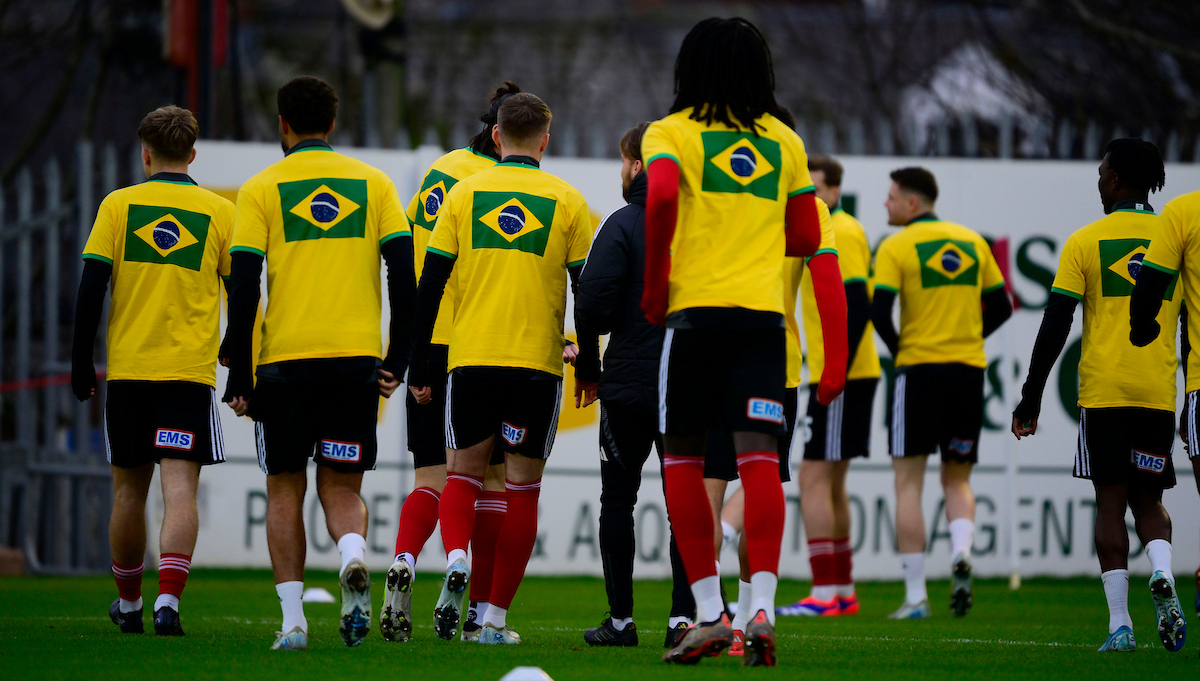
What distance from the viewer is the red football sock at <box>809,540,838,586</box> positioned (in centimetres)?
785

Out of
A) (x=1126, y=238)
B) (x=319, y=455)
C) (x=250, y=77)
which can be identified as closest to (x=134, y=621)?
(x=319, y=455)

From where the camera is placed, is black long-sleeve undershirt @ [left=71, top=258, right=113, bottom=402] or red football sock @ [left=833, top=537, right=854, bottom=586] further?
red football sock @ [left=833, top=537, right=854, bottom=586]

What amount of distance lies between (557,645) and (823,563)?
271cm

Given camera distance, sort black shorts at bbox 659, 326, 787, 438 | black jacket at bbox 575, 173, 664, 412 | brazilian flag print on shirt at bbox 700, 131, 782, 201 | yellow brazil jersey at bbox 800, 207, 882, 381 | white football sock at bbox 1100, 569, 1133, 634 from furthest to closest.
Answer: yellow brazil jersey at bbox 800, 207, 882, 381
white football sock at bbox 1100, 569, 1133, 634
black jacket at bbox 575, 173, 664, 412
brazilian flag print on shirt at bbox 700, 131, 782, 201
black shorts at bbox 659, 326, 787, 438

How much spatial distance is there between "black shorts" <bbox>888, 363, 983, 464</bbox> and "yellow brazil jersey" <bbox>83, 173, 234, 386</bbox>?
394 centimetres

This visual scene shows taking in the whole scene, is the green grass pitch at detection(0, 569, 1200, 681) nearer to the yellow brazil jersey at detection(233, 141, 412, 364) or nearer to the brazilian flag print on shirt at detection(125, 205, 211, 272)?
the yellow brazil jersey at detection(233, 141, 412, 364)

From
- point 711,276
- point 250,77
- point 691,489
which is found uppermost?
point 250,77

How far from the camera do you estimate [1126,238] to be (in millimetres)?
5691

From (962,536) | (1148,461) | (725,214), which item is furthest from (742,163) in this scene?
(962,536)

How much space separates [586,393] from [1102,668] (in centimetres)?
208

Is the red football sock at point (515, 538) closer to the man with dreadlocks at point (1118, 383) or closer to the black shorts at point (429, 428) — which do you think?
the black shorts at point (429, 428)

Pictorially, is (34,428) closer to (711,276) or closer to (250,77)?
(711,276)

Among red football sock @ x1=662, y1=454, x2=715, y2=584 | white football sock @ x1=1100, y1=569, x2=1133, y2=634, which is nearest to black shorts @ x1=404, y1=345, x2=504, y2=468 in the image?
red football sock @ x1=662, y1=454, x2=715, y2=584

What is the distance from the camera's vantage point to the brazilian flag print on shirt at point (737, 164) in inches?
179
